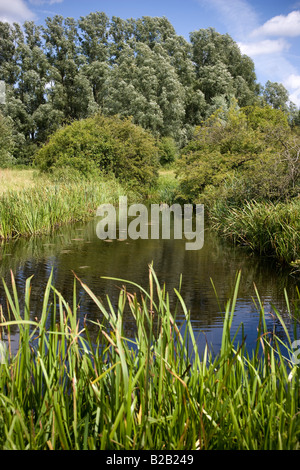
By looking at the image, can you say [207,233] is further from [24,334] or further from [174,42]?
[174,42]

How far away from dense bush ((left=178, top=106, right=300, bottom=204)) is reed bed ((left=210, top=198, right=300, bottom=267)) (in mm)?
683

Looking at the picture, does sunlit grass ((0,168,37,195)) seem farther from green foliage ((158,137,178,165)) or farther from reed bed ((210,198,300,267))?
green foliage ((158,137,178,165))

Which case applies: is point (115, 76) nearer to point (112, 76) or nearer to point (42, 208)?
point (112, 76)

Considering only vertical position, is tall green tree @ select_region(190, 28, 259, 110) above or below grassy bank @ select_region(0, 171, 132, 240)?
above

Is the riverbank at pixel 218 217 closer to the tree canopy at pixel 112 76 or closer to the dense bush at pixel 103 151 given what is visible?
the dense bush at pixel 103 151

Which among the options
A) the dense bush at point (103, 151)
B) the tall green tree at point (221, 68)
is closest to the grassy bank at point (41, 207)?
the dense bush at point (103, 151)

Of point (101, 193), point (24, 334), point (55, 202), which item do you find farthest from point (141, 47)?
point (24, 334)

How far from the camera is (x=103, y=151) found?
21.6 m

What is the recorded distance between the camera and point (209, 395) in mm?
2045

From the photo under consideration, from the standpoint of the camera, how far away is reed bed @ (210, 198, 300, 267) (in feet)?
25.9

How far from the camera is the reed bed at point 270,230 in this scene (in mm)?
7891

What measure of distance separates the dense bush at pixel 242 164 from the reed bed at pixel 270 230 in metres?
0.68

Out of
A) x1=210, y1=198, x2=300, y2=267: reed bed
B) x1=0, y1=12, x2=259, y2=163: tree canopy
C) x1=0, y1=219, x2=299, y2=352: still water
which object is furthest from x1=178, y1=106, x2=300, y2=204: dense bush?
x1=0, y1=12, x2=259, y2=163: tree canopy
